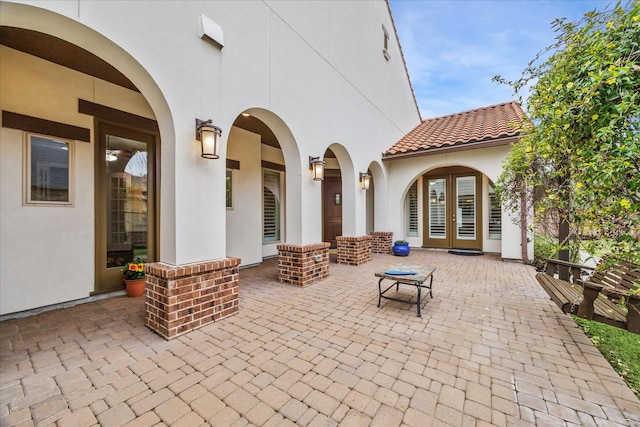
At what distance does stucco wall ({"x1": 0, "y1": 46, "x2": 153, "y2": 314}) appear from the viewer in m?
3.32

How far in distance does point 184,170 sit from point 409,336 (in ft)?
10.4

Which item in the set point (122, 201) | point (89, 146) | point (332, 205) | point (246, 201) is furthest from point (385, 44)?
point (122, 201)

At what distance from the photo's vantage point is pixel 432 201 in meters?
9.59

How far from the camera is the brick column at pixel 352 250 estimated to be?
6594mm

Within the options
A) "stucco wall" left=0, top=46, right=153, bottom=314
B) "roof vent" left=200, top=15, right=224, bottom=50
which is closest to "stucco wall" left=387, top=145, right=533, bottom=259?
"roof vent" left=200, top=15, right=224, bottom=50

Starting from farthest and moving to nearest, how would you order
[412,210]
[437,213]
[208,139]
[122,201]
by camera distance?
[412,210] < [437,213] < [122,201] < [208,139]

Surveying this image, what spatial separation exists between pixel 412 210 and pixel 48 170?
9745 mm

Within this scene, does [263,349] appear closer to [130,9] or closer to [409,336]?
[409,336]

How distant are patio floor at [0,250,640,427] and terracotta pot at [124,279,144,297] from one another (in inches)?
21.0

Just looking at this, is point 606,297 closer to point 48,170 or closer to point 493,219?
point 493,219

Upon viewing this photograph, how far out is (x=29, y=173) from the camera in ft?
11.5

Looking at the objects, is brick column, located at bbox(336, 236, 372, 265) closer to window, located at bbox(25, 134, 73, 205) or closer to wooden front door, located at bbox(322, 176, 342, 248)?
wooden front door, located at bbox(322, 176, 342, 248)

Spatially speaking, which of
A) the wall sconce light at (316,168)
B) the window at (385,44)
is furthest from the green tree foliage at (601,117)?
the window at (385,44)

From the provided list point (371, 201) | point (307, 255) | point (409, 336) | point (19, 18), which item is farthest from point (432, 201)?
point (19, 18)
